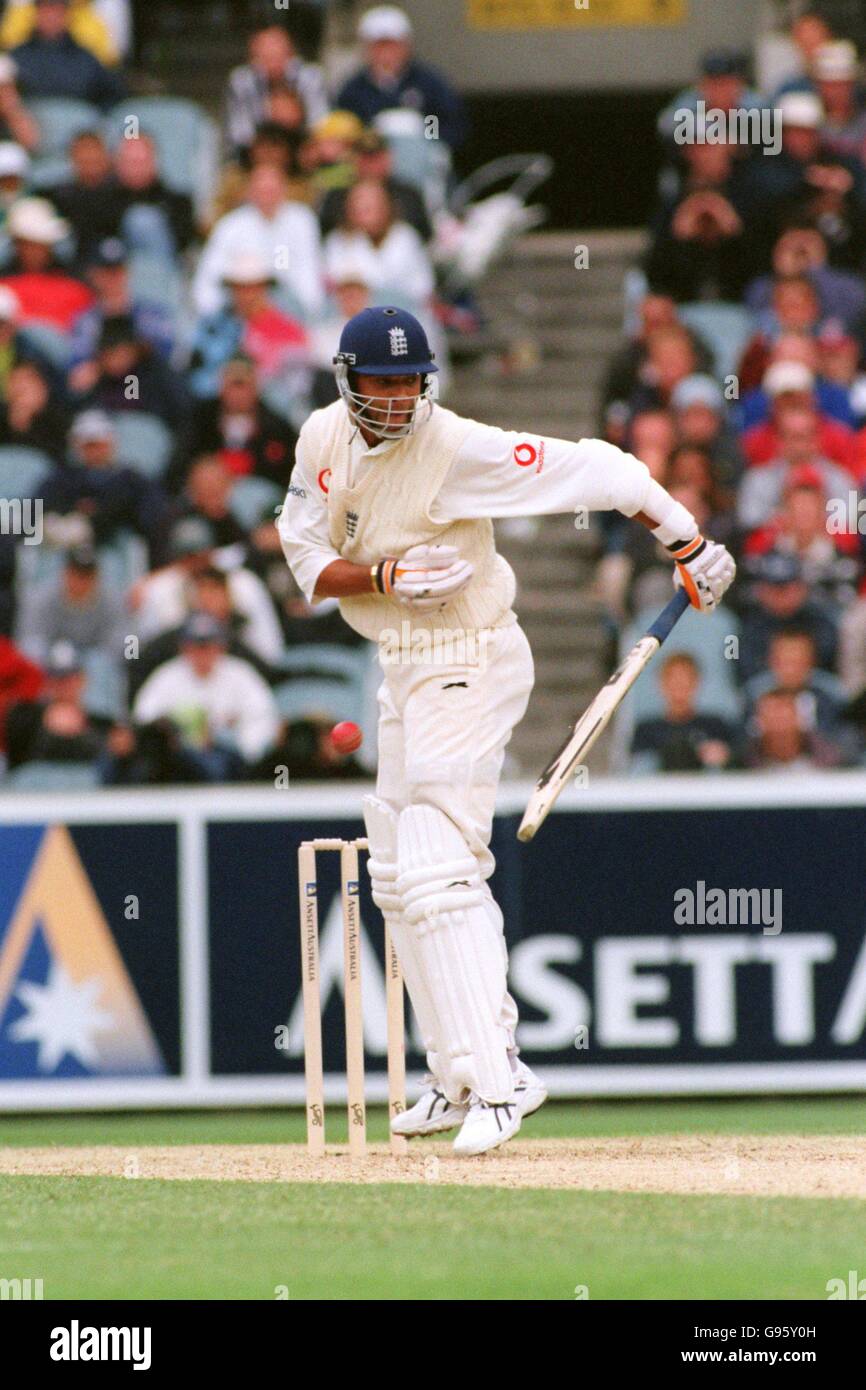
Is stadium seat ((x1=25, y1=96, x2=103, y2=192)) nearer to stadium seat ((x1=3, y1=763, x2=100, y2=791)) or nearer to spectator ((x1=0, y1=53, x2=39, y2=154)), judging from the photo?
spectator ((x1=0, y1=53, x2=39, y2=154))

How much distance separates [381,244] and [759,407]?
2.28 meters

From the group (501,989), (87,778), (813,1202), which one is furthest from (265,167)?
(813,1202)

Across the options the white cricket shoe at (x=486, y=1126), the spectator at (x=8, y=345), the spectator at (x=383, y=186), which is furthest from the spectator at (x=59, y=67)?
the white cricket shoe at (x=486, y=1126)

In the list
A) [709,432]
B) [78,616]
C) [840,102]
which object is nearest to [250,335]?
[78,616]

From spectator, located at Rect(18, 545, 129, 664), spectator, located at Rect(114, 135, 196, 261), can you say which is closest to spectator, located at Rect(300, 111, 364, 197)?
spectator, located at Rect(114, 135, 196, 261)

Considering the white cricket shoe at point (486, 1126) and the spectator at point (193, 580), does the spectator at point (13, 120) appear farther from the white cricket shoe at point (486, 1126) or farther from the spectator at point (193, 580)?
the white cricket shoe at point (486, 1126)

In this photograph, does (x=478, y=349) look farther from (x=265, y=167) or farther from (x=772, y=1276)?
(x=772, y=1276)

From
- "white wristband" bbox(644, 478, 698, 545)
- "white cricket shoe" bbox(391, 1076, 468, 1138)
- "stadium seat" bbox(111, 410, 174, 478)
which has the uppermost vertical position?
"stadium seat" bbox(111, 410, 174, 478)

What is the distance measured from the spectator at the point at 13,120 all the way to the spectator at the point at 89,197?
25.5 inches

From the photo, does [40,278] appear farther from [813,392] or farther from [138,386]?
[813,392]

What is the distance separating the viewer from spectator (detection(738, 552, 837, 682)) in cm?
1189

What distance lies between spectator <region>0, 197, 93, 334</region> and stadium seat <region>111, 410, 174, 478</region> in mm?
957

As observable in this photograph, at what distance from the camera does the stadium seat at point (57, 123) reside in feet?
49.4

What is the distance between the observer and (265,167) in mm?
14344
